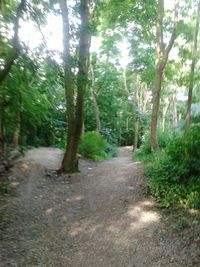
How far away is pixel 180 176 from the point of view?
7910 millimetres

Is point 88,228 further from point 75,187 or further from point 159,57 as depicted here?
point 159,57

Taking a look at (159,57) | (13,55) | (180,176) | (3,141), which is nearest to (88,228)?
(180,176)

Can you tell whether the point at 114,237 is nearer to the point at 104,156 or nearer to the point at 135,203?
the point at 135,203

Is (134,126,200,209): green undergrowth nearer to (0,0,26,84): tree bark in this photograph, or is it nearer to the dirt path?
the dirt path

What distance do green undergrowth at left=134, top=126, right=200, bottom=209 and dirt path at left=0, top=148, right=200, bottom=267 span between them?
386 mm

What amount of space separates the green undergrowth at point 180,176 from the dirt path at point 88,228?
0.39 m

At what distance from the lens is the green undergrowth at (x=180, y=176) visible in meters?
7.29

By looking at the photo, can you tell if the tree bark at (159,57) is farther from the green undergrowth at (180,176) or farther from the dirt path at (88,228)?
the green undergrowth at (180,176)

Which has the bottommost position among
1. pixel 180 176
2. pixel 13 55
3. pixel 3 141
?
pixel 180 176

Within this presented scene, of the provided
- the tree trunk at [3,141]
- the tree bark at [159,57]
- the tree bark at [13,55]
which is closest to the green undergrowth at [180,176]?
the tree trunk at [3,141]

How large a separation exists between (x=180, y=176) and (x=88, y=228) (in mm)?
2553

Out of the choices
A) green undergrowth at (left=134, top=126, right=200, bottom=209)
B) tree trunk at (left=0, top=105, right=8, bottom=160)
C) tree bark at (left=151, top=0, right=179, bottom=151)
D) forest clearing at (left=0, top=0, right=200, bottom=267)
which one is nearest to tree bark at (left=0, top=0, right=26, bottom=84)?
forest clearing at (left=0, top=0, right=200, bottom=267)

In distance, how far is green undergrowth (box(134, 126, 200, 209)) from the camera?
7291 millimetres

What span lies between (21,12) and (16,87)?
1590 mm
